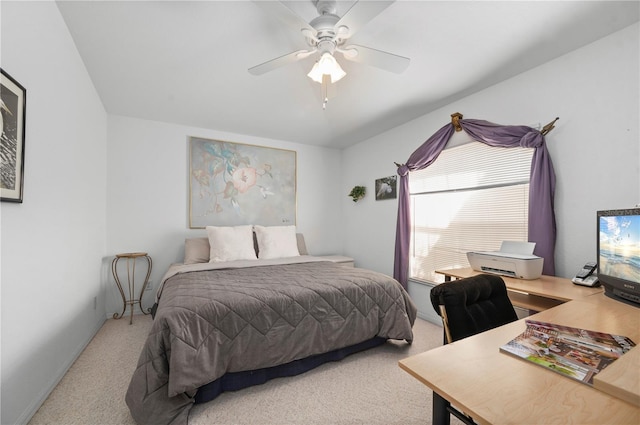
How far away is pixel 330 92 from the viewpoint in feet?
7.50

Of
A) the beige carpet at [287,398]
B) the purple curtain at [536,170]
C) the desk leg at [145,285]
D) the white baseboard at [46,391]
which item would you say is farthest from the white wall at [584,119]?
the desk leg at [145,285]

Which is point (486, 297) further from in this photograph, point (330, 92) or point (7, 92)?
point (7, 92)

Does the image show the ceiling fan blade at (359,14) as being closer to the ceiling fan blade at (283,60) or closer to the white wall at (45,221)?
the ceiling fan blade at (283,60)

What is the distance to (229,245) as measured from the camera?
10.5ft

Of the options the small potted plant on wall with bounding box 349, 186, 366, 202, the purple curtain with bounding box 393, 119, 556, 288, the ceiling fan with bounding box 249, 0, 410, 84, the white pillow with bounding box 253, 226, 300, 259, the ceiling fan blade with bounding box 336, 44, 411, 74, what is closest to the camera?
the ceiling fan with bounding box 249, 0, 410, 84

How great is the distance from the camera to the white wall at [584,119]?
1744 millimetres

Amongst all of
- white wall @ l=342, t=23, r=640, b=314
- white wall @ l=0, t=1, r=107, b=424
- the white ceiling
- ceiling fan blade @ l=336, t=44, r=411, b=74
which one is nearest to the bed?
white wall @ l=0, t=1, r=107, b=424

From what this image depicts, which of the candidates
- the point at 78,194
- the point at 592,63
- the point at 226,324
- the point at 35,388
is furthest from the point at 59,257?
the point at 592,63

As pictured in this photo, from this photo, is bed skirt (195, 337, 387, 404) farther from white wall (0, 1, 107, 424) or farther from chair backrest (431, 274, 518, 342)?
chair backrest (431, 274, 518, 342)

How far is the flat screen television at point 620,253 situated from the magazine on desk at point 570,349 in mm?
655

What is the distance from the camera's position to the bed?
1.47 meters

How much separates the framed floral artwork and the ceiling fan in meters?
1.97

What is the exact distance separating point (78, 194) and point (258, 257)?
6.03 feet

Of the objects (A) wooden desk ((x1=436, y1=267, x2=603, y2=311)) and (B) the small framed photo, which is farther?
(B) the small framed photo
